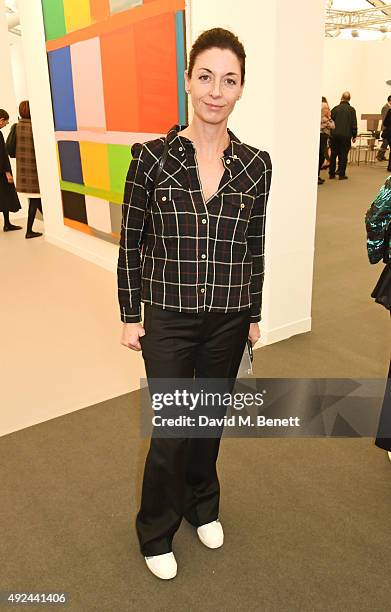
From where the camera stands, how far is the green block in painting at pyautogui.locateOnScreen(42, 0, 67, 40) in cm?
509

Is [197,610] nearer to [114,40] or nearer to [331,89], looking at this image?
[114,40]

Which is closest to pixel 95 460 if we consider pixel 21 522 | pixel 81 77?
pixel 21 522

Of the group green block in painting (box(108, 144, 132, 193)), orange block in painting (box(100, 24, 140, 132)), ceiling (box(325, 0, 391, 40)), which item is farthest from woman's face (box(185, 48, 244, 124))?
ceiling (box(325, 0, 391, 40))

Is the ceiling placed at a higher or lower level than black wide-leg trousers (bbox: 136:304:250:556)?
higher

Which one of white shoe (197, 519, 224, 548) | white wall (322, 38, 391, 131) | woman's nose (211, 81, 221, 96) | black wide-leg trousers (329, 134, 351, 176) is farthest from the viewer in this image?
white wall (322, 38, 391, 131)

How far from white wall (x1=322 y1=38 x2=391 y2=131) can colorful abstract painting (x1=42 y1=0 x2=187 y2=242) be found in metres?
12.7

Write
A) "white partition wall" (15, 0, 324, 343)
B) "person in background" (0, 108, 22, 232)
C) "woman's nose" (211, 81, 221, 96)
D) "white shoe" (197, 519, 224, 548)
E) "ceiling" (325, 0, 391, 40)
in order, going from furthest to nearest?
"ceiling" (325, 0, 391, 40)
"person in background" (0, 108, 22, 232)
"white partition wall" (15, 0, 324, 343)
"white shoe" (197, 519, 224, 548)
"woman's nose" (211, 81, 221, 96)

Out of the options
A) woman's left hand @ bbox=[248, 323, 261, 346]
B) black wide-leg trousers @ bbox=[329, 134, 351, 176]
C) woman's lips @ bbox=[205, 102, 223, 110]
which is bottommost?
black wide-leg trousers @ bbox=[329, 134, 351, 176]

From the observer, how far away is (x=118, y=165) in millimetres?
4773

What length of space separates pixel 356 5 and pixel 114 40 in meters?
12.4

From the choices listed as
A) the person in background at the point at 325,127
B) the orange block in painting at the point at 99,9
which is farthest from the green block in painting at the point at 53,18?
the person in background at the point at 325,127

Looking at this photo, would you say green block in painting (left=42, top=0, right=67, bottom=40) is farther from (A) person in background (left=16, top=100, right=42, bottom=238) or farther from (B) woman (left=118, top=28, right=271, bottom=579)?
Answer: (B) woman (left=118, top=28, right=271, bottom=579)

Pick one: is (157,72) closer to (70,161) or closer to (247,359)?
(70,161)

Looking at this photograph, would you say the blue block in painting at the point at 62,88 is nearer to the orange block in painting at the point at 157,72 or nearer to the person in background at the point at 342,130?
the orange block in painting at the point at 157,72
